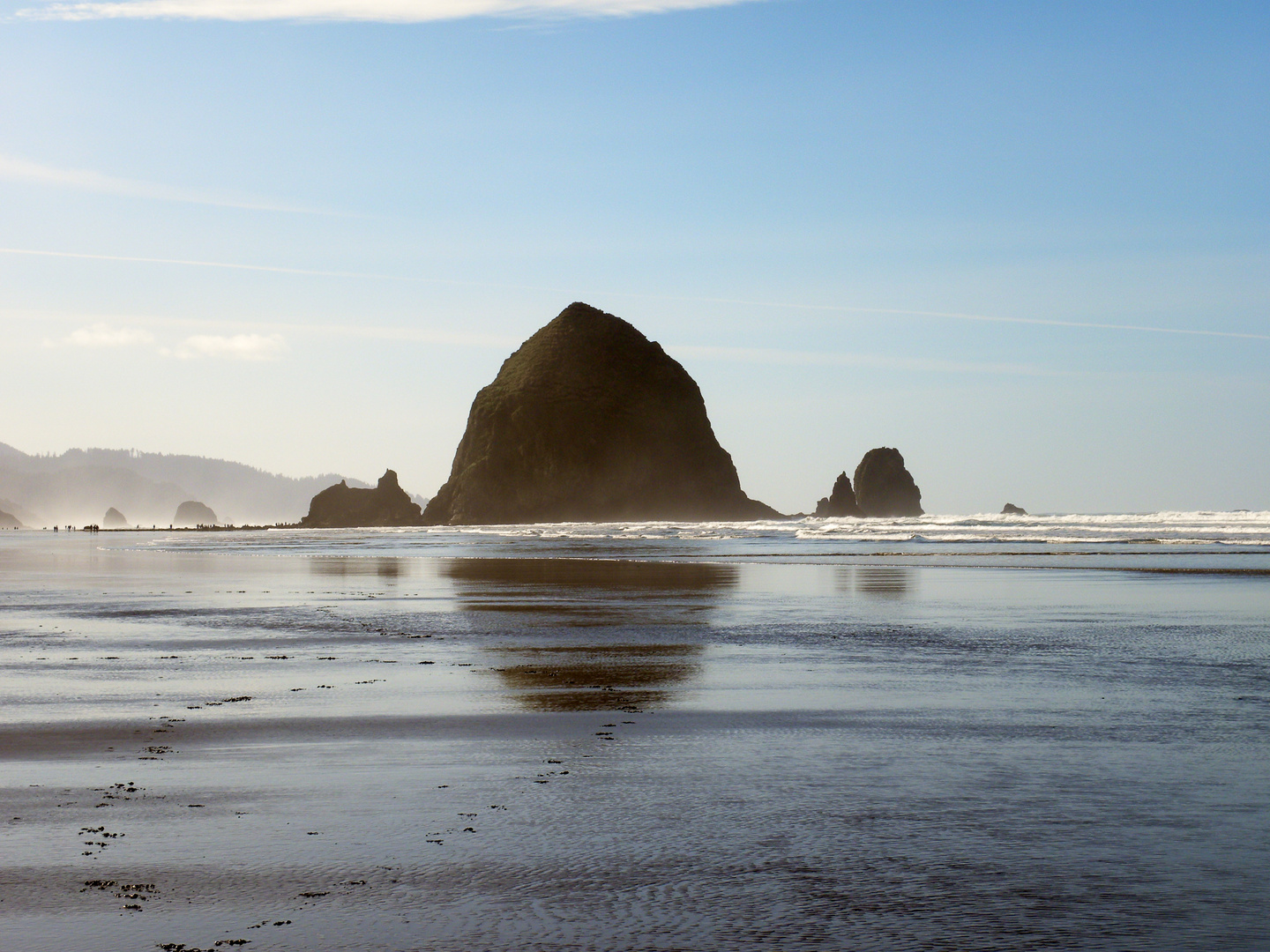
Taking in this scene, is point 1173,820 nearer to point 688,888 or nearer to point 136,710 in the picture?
point 688,888

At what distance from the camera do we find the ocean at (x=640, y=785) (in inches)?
170

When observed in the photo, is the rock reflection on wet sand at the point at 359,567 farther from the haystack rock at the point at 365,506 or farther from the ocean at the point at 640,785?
the haystack rock at the point at 365,506

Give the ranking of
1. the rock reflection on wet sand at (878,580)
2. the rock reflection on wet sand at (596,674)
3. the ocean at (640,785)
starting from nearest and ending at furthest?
the ocean at (640,785) < the rock reflection on wet sand at (596,674) < the rock reflection on wet sand at (878,580)

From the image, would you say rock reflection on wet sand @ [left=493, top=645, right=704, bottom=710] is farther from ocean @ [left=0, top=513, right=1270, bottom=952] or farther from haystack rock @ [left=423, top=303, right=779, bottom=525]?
haystack rock @ [left=423, top=303, right=779, bottom=525]

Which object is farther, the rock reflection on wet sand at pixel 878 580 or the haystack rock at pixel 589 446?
the haystack rock at pixel 589 446

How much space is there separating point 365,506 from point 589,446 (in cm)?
3841

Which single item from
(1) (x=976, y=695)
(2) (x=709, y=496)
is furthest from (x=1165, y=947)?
(2) (x=709, y=496)

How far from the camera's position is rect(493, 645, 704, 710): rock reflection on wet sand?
9781 mm

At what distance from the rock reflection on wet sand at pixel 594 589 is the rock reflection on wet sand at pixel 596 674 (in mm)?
3628

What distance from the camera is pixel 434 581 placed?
92.6 feet

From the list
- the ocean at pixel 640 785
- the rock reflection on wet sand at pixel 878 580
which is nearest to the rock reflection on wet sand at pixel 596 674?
the ocean at pixel 640 785

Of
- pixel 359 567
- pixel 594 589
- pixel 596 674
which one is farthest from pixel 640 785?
pixel 359 567

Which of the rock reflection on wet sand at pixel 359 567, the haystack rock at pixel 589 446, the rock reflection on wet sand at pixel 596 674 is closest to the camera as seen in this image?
the rock reflection on wet sand at pixel 596 674

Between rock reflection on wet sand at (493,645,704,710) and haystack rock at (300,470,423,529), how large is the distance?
168 metres
